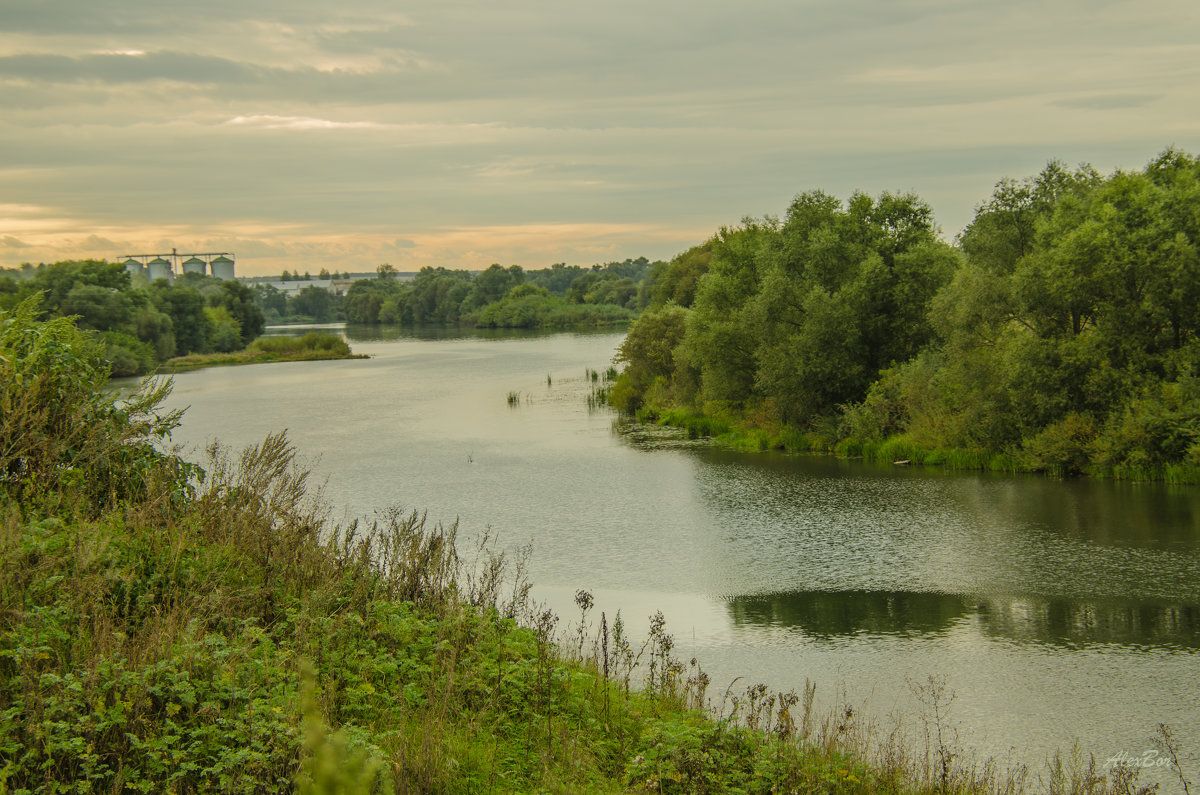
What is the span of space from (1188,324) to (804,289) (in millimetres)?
12538

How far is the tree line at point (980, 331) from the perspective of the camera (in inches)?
996

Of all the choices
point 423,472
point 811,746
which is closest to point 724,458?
point 423,472

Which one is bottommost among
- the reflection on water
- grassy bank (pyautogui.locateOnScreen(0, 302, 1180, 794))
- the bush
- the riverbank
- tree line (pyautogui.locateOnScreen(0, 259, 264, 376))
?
the reflection on water

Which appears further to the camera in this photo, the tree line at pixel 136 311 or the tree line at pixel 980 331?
the tree line at pixel 136 311

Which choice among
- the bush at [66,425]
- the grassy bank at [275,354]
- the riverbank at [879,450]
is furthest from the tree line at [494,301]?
the bush at [66,425]

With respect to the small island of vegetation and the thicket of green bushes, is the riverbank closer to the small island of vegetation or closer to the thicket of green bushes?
the small island of vegetation

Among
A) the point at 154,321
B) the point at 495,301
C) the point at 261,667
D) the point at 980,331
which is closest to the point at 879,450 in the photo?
the point at 980,331

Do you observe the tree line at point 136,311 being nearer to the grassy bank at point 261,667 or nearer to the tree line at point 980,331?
the tree line at point 980,331

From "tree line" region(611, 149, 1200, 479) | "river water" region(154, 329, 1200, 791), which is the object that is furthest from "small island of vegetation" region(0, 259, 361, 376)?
"tree line" region(611, 149, 1200, 479)

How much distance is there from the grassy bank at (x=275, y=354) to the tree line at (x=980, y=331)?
57018 millimetres

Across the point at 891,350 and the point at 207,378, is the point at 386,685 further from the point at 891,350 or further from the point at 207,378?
the point at 207,378

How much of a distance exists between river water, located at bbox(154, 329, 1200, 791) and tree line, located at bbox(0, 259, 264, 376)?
144 feet

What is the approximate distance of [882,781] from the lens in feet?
24.7

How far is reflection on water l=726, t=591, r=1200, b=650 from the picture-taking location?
Result: 13.0 m
